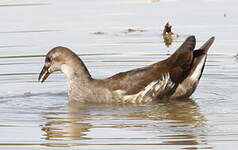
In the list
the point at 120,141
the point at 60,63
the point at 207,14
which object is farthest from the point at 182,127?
the point at 207,14

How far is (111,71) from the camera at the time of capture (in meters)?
17.3

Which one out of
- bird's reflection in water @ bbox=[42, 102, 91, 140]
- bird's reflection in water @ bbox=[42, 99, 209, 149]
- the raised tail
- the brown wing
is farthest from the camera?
the raised tail

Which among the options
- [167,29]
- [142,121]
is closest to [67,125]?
[142,121]

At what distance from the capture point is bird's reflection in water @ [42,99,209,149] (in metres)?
12.6

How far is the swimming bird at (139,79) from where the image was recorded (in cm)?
1532

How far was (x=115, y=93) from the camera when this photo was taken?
15.3 meters

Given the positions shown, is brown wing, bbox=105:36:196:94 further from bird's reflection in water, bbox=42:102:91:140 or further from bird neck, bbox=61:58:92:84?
bird's reflection in water, bbox=42:102:91:140

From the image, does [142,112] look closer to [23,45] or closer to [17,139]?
[17,139]

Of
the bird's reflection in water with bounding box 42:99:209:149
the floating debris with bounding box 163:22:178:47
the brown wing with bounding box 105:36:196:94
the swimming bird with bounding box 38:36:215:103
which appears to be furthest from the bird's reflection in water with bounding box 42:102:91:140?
the floating debris with bounding box 163:22:178:47

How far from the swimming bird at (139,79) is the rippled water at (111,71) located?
225 mm

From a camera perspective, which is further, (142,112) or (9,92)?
(9,92)

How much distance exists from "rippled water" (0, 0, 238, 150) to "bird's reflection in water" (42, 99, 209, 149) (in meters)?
0.01

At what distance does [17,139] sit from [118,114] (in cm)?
212

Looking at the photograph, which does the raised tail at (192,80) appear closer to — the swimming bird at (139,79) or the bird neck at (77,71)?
the swimming bird at (139,79)
